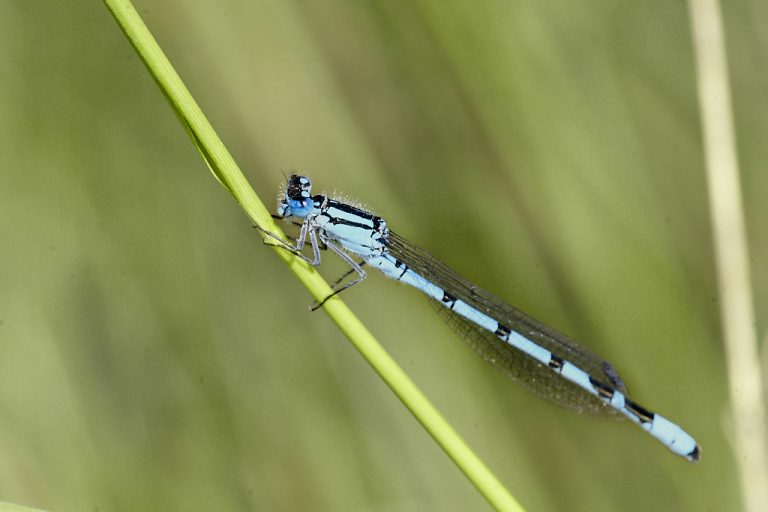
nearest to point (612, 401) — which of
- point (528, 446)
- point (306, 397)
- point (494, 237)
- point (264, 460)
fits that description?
point (528, 446)

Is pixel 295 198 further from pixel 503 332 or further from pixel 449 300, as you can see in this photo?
pixel 503 332

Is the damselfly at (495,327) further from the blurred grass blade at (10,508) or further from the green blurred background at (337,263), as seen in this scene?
the blurred grass blade at (10,508)

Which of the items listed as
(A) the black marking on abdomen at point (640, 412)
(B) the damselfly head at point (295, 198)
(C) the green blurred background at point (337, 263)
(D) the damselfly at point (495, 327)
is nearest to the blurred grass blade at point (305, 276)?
(B) the damselfly head at point (295, 198)

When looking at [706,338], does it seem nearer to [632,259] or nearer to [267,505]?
[632,259]

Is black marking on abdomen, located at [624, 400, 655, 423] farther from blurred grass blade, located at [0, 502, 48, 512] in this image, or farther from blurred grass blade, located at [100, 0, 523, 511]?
blurred grass blade, located at [0, 502, 48, 512]

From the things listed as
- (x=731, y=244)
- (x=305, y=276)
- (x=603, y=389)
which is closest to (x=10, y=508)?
(x=305, y=276)

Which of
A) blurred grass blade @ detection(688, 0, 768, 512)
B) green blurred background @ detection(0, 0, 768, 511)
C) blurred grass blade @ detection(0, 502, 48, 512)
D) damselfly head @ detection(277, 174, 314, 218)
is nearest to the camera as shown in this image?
blurred grass blade @ detection(0, 502, 48, 512)

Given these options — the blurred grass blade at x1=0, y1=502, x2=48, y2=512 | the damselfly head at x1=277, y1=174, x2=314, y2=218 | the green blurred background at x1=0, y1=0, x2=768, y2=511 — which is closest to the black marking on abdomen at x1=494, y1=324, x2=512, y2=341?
the green blurred background at x1=0, y1=0, x2=768, y2=511
